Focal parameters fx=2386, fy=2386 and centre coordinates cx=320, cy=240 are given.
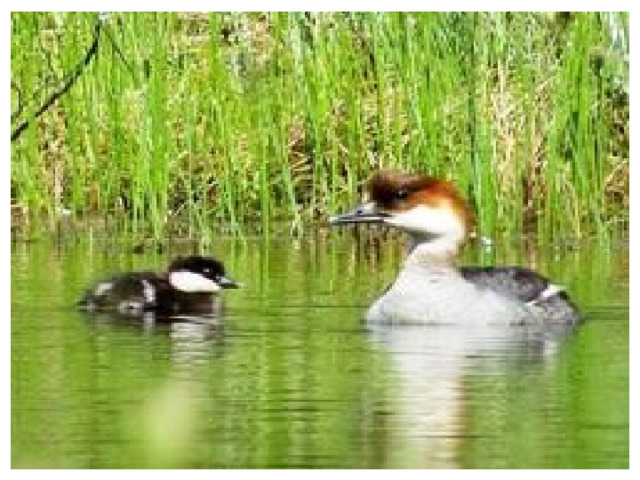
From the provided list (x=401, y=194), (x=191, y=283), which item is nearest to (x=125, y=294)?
(x=191, y=283)

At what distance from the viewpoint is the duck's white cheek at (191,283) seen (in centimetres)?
812

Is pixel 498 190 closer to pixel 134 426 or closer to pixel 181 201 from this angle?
pixel 181 201

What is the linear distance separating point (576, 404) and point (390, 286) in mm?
1953

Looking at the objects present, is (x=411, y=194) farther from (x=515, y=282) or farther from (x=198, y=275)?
(x=198, y=275)

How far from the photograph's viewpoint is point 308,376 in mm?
6430

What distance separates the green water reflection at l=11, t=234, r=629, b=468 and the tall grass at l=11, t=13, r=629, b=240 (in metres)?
0.23

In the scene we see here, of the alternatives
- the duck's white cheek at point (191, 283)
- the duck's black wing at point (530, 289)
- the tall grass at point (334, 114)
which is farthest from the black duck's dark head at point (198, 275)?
the duck's black wing at point (530, 289)

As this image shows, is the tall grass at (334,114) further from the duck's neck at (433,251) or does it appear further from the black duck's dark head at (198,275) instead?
the duck's neck at (433,251)

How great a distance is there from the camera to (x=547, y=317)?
A: 24.6 feet

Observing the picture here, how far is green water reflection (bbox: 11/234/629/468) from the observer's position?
5.53 metres

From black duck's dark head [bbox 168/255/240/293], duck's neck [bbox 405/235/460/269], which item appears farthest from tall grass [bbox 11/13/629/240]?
duck's neck [bbox 405/235/460/269]

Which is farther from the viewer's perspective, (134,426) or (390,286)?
(390,286)

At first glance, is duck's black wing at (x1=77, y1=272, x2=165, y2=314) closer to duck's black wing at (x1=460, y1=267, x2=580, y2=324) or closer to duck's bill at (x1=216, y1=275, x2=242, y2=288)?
duck's bill at (x1=216, y1=275, x2=242, y2=288)

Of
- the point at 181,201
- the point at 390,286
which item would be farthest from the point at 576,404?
the point at 181,201
